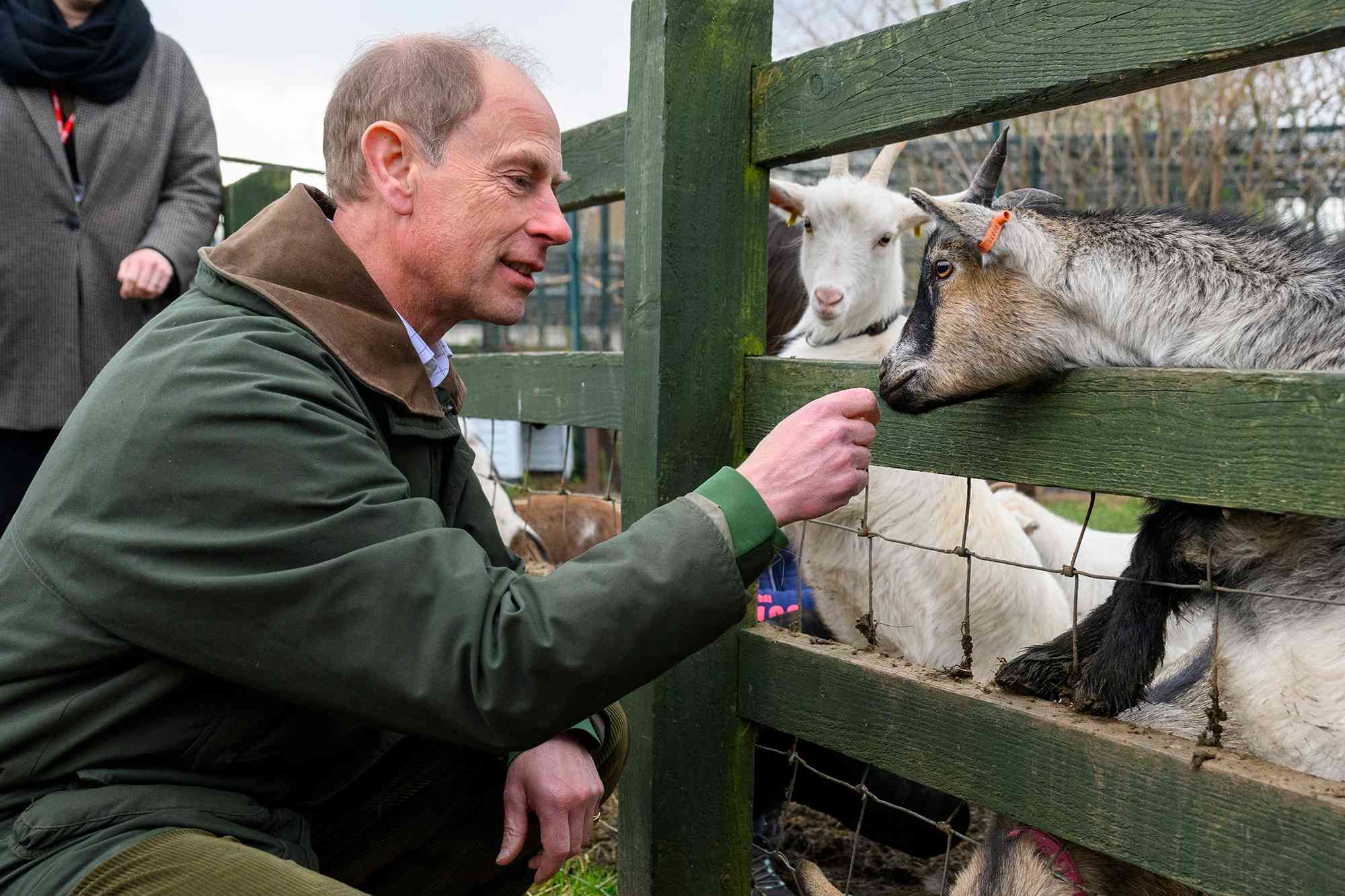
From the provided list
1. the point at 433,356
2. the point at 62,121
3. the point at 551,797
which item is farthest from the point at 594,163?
the point at 62,121

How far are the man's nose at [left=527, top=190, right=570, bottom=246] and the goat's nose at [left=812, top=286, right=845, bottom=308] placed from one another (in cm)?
225

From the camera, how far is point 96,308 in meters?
3.85

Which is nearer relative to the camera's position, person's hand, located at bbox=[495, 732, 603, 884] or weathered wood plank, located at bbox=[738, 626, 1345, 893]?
weathered wood plank, located at bbox=[738, 626, 1345, 893]

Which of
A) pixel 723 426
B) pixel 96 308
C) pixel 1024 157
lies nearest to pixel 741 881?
pixel 723 426

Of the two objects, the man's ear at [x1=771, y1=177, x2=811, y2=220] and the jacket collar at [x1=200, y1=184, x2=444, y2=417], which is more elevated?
the man's ear at [x1=771, y1=177, x2=811, y2=220]

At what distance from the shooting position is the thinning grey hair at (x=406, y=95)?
1.96 metres

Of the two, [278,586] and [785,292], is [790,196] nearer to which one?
[785,292]

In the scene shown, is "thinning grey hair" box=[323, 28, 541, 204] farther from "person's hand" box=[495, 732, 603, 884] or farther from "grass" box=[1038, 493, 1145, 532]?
"grass" box=[1038, 493, 1145, 532]

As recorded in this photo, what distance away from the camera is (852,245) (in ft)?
14.7

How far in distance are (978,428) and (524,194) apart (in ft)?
2.91

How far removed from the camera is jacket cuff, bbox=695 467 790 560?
1620 millimetres

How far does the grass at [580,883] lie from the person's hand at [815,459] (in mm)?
1761

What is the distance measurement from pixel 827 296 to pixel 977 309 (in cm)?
212

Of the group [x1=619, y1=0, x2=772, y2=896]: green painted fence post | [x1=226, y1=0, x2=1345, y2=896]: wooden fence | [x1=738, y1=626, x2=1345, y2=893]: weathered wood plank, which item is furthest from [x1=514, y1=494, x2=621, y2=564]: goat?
[x1=738, y1=626, x2=1345, y2=893]: weathered wood plank
